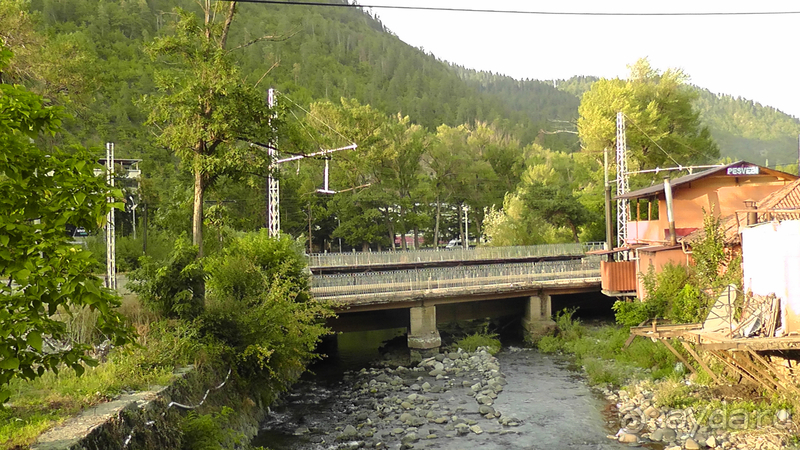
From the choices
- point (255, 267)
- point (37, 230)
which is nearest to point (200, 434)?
point (255, 267)

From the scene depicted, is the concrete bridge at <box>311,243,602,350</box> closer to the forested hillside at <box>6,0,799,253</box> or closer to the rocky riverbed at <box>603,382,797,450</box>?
the forested hillside at <box>6,0,799,253</box>

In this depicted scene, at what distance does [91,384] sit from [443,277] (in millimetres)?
19800

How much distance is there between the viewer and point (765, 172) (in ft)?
85.6

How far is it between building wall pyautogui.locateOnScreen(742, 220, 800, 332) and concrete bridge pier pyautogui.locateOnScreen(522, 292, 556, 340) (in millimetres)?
13889

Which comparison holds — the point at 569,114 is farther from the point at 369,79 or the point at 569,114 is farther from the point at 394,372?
the point at 394,372

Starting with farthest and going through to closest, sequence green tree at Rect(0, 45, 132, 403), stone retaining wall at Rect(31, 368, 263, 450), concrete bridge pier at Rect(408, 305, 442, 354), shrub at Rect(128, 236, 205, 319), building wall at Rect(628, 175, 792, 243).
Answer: concrete bridge pier at Rect(408, 305, 442, 354) → building wall at Rect(628, 175, 792, 243) → shrub at Rect(128, 236, 205, 319) → stone retaining wall at Rect(31, 368, 263, 450) → green tree at Rect(0, 45, 132, 403)

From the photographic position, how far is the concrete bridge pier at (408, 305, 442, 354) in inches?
1065

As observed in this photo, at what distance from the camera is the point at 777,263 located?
1473 centimetres

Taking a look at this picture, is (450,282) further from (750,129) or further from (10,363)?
(750,129)

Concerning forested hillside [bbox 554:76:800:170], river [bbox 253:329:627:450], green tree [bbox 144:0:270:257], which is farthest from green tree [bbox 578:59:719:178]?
forested hillside [bbox 554:76:800:170]

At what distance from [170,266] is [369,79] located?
144821 mm

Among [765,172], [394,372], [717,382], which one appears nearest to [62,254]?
[717,382]

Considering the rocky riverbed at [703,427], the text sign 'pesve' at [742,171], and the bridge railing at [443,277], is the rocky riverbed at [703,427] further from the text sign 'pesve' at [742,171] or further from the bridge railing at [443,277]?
the text sign 'pesve' at [742,171]

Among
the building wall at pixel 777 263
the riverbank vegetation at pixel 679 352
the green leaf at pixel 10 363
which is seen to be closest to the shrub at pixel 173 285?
the green leaf at pixel 10 363
